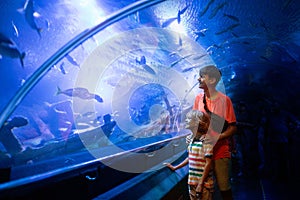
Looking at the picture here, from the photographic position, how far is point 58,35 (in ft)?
37.1

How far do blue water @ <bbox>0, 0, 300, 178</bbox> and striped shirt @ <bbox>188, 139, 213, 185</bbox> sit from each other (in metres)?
2.03

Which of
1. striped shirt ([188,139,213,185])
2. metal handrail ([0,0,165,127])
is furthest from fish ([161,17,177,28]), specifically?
striped shirt ([188,139,213,185])

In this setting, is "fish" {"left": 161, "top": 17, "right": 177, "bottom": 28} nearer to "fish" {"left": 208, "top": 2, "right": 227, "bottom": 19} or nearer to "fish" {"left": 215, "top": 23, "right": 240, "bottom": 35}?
"fish" {"left": 208, "top": 2, "right": 227, "bottom": 19}

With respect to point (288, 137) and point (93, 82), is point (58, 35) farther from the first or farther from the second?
point (288, 137)

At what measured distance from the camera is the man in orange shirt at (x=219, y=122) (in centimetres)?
245

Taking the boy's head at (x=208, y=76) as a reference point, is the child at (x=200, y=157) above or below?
below

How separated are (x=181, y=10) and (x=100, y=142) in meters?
7.20

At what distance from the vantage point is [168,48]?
25.3 ft

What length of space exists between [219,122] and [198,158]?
0.47 meters

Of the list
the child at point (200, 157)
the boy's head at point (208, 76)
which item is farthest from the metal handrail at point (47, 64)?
the child at point (200, 157)

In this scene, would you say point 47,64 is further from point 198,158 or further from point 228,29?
point 228,29

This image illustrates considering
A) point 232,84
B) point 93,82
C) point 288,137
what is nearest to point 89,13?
point 232,84

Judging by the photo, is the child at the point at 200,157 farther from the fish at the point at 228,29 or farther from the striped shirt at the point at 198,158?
the fish at the point at 228,29

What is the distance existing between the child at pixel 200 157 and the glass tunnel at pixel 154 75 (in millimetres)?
734
